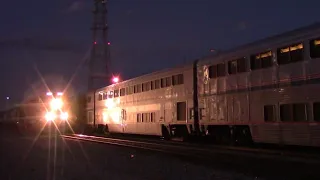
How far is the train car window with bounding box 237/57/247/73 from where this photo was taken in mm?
18641

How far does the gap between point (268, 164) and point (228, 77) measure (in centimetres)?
696

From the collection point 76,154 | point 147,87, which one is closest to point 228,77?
point 76,154

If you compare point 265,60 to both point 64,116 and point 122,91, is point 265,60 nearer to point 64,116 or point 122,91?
point 122,91

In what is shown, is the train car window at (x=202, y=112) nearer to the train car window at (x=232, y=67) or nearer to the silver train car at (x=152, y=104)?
the silver train car at (x=152, y=104)

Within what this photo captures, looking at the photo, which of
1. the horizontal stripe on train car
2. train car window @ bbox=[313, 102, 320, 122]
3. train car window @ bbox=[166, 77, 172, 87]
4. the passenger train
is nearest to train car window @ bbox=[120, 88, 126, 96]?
the passenger train

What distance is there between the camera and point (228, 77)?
1978 cm

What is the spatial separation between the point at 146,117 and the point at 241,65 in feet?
35.2

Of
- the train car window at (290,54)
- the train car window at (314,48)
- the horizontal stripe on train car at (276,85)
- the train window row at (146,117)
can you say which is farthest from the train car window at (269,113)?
the train window row at (146,117)

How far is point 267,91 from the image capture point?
17109 mm

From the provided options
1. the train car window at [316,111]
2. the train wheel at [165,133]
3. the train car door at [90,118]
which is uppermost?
the train car door at [90,118]

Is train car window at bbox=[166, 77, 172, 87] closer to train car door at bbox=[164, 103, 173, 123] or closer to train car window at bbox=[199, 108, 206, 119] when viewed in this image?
train car door at bbox=[164, 103, 173, 123]

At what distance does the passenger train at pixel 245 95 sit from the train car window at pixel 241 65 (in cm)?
4

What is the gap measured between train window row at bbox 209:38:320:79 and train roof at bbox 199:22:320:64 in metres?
0.26

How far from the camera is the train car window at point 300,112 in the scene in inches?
595
